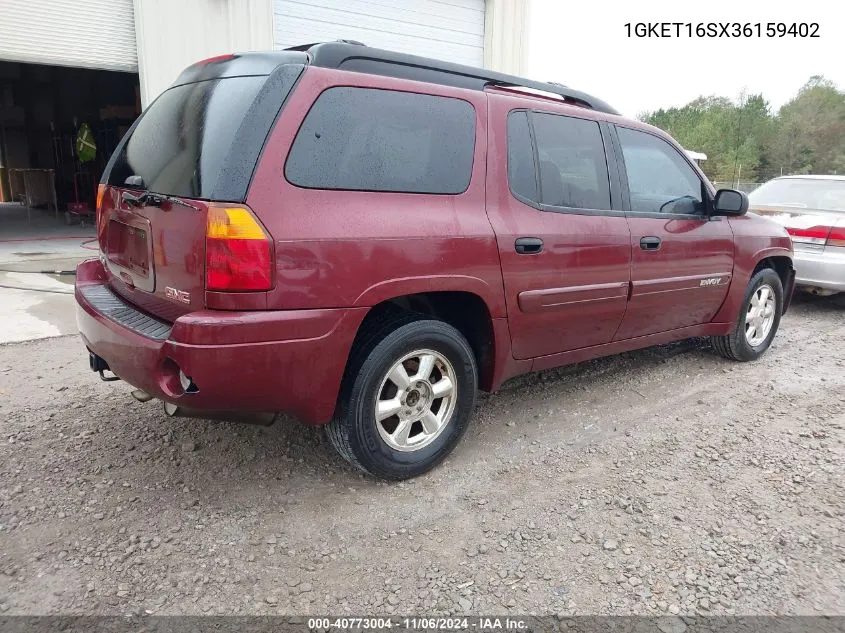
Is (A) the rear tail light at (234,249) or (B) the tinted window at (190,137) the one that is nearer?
(A) the rear tail light at (234,249)

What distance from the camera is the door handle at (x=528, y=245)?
10.3 feet

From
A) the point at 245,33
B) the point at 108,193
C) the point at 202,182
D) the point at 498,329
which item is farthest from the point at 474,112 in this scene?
the point at 245,33

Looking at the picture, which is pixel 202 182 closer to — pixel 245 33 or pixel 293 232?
pixel 293 232

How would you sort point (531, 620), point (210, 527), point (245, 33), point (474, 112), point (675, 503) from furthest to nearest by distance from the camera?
point (245, 33), point (474, 112), point (675, 503), point (210, 527), point (531, 620)

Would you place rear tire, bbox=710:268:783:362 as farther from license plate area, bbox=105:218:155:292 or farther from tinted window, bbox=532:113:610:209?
license plate area, bbox=105:218:155:292

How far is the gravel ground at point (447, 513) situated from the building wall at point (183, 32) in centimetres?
572

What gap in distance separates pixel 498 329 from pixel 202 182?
60.8 inches

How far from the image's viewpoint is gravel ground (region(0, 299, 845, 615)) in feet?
7.40

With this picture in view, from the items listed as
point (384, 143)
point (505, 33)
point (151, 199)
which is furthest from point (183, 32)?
point (384, 143)

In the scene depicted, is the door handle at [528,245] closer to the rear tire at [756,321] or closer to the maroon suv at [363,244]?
the maroon suv at [363,244]

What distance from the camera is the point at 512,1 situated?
37.3 ft

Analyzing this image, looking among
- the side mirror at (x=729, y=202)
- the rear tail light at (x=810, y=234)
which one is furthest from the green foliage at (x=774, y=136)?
the side mirror at (x=729, y=202)

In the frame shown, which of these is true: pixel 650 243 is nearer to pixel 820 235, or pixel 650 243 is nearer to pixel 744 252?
pixel 744 252

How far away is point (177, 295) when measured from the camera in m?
2.50
